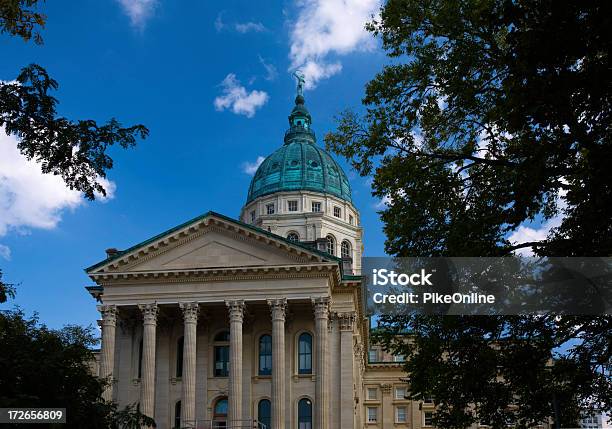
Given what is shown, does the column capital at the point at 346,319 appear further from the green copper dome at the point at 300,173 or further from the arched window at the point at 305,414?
the green copper dome at the point at 300,173

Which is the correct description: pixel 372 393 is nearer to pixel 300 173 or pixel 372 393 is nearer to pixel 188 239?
pixel 300 173

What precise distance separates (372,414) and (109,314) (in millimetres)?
38942

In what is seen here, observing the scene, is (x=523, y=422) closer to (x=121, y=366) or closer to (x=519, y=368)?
(x=519, y=368)

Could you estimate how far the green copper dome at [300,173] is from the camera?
85.4 meters

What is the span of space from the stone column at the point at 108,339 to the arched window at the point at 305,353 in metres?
11.6

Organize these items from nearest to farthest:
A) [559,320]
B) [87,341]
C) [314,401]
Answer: [559,320], [314,401], [87,341]

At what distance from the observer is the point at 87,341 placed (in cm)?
6588

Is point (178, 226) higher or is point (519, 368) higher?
point (178, 226)

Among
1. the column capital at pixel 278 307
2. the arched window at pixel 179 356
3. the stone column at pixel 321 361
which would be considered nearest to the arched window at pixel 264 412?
the stone column at pixel 321 361

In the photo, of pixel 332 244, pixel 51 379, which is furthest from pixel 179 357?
pixel 51 379

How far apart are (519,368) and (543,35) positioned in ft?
36.4

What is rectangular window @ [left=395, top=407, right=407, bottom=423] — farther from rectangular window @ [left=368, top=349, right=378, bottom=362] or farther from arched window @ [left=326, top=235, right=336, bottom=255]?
arched window @ [left=326, top=235, right=336, bottom=255]

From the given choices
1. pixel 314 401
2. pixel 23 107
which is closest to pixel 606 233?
pixel 23 107

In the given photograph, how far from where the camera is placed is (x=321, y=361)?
51.4m
